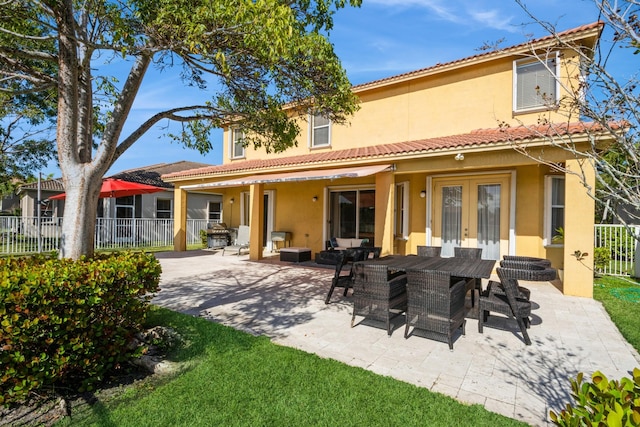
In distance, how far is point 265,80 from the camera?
9.39 metres

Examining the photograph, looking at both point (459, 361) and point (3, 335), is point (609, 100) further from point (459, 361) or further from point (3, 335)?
point (3, 335)

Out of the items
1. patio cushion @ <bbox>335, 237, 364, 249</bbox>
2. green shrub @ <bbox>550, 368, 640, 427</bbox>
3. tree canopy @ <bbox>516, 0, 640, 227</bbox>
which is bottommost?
patio cushion @ <bbox>335, 237, 364, 249</bbox>

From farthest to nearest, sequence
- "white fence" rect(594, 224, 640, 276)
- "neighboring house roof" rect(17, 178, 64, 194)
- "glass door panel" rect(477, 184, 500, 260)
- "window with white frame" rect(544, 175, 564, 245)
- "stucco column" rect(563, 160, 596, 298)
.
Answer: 1. "neighboring house roof" rect(17, 178, 64, 194)
2. "white fence" rect(594, 224, 640, 276)
3. "glass door panel" rect(477, 184, 500, 260)
4. "window with white frame" rect(544, 175, 564, 245)
5. "stucco column" rect(563, 160, 596, 298)

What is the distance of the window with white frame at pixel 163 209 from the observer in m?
34.1

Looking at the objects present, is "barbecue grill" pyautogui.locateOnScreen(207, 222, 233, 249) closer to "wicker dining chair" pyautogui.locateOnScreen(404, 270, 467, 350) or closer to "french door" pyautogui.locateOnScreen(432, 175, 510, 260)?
"french door" pyautogui.locateOnScreen(432, 175, 510, 260)

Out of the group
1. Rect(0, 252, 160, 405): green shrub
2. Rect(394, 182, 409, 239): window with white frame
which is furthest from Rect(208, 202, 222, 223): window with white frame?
Rect(0, 252, 160, 405): green shrub

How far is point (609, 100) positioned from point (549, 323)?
7.47m

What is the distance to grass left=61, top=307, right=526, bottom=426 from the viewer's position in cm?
455

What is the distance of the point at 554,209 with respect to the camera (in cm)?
1462

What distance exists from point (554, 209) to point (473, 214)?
3.27 m

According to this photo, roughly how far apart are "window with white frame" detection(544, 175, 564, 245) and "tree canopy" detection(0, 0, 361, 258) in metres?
10.6

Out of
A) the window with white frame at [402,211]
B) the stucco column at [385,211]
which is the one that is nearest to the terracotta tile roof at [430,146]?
the stucco column at [385,211]

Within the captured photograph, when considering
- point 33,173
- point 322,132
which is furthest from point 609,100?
point 33,173

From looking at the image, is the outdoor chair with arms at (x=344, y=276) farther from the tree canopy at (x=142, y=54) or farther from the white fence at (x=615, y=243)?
the white fence at (x=615, y=243)
